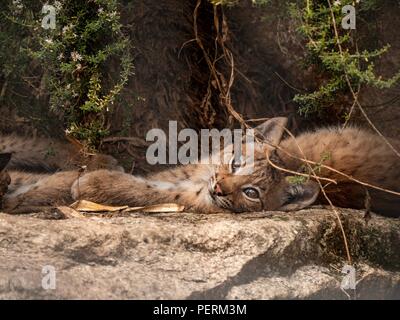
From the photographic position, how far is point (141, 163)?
5266mm

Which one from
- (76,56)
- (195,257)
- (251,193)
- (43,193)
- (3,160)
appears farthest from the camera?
(251,193)

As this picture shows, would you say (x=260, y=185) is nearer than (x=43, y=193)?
No

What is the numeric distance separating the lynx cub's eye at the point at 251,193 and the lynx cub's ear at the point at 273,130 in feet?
1.03

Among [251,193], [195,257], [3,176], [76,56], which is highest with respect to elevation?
[76,56]

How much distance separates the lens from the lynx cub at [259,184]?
445cm

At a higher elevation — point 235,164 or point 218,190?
point 235,164

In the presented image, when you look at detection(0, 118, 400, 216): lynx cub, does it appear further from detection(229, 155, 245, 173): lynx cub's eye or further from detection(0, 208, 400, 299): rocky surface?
detection(0, 208, 400, 299): rocky surface

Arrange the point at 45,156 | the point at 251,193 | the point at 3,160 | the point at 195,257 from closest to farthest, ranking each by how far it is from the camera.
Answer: the point at 195,257, the point at 3,160, the point at 251,193, the point at 45,156

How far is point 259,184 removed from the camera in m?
4.62

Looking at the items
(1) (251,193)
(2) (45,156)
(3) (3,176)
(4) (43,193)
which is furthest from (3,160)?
(1) (251,193)

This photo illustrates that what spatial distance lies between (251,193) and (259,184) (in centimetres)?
7

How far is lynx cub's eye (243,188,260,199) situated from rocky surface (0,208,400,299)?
0.55 meters

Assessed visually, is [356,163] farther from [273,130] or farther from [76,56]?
[76,56]

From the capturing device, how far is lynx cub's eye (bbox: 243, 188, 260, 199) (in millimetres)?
4598
